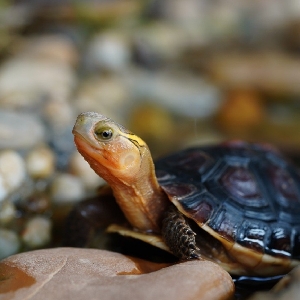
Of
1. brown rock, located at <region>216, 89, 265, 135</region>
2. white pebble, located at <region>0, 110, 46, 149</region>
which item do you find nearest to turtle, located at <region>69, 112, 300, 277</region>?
white pebble, located at <region>0, 110, 46, 149</region>

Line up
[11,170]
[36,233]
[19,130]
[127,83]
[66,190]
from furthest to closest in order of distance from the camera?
[127,83], [19,130], [66,190], [11,170], [36,233]

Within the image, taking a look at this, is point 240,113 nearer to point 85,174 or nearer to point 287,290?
point 85,174

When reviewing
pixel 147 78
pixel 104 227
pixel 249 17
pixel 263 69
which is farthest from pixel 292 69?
pixel 104 227

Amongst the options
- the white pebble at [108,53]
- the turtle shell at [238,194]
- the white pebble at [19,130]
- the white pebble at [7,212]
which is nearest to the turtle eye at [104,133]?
the turtle shell at [238,194]

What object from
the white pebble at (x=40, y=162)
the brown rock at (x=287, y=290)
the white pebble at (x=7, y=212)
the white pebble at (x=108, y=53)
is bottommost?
the brown rock at (x=287, y=290)

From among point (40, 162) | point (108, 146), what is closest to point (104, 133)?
point (108, 146)

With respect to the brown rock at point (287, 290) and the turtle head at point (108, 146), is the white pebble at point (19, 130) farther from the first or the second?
the brown rock at point (287, 290)

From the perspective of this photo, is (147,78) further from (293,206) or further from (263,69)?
(293,206)
